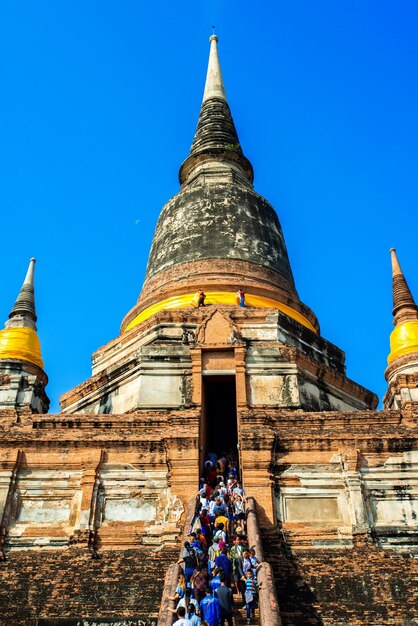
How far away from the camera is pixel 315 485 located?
14.1 meters

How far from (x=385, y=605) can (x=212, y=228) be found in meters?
14.6

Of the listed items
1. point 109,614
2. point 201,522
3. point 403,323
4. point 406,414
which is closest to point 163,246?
point 403,323

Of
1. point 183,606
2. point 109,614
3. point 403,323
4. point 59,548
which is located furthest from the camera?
point 403,323

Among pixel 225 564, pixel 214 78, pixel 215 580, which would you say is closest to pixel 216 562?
pixel 225 564

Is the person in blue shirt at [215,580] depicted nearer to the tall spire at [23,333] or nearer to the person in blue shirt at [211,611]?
the person in blue shirt at [211,611]

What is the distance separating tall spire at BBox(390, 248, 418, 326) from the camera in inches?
833

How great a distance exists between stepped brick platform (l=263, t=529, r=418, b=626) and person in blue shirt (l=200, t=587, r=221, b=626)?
82.4 inches

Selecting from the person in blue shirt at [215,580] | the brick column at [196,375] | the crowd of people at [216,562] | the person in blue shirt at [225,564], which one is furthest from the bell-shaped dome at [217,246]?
the person in blue shirt at [215,580]

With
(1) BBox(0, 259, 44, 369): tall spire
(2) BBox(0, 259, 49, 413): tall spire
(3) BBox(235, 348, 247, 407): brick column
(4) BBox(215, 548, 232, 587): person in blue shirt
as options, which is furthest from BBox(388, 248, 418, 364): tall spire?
(4) BBox(215, 548, 232, 587): person in blue shirt

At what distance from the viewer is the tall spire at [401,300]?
69.4 feet

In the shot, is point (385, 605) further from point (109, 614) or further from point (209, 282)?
point (209, 282)

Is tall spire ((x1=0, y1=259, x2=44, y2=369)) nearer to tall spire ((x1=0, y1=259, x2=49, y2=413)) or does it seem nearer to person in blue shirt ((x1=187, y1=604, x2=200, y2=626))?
tall spire ((x1=0, y1=259, x2=49, y2=413))

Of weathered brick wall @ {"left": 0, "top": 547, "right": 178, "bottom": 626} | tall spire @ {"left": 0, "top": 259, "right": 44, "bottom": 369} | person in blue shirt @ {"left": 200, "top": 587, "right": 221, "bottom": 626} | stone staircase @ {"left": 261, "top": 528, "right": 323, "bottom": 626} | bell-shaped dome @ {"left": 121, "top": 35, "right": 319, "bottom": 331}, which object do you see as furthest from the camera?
bell-shaped dome @ {"left": 121, "top": 35, "right": 319, "bottom": 331}

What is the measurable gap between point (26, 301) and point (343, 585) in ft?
46.7
